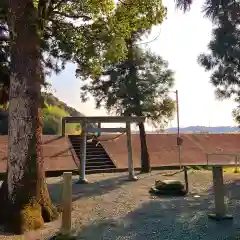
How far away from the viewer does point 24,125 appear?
24.3ft

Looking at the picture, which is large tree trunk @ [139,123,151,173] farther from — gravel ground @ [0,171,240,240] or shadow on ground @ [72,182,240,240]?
shadow on ground @ [72,182,240,240]

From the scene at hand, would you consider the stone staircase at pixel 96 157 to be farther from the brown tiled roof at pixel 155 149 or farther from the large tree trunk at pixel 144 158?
the large tree trunk at pixel 144 158

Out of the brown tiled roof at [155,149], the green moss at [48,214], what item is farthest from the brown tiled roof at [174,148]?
the green moss at [48,214]

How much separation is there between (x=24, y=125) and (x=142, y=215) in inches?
134

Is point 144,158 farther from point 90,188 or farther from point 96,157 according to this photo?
point 90,188

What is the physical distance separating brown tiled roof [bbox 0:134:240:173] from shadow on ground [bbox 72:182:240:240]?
30.0 feet

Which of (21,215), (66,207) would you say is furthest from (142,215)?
(21,215)

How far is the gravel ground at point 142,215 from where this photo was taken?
6516 millimetres

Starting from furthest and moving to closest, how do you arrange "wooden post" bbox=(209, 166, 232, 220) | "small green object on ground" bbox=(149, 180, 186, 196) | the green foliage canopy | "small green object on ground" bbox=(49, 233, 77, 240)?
the green foliage canopy < "small green object on ground" bbox=(149, 180, 186, 196) < "wooden post" bbox=(209, 166, 232, 220) < "small green object on ground" bbox=(49, 233, 77, 240)

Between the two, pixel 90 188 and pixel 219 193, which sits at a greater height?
pixel 219 193

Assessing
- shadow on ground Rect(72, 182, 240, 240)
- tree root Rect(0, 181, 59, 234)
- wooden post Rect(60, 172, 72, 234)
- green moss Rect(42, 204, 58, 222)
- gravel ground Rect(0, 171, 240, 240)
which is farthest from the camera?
green moss Rect(42, 204, 58, 222)

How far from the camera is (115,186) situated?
44.7 feet

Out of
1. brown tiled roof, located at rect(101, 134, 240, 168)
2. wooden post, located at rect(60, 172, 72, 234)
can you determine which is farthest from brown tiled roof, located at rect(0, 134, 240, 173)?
wooden post, located at rect(60, 172, 72, 234)

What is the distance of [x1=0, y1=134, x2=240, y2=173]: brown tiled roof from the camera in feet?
63.3
